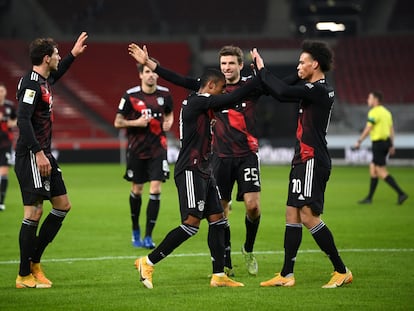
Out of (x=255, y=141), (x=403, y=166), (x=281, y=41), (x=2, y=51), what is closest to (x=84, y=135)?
(x=2, y=51)

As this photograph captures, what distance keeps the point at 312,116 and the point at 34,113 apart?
2.94m

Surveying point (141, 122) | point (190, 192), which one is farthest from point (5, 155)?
point (190, 192)

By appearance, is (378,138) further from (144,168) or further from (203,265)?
(203,265)

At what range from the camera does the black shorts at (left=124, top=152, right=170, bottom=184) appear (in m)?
13.2

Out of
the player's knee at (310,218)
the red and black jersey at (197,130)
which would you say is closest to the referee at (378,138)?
the player's knee at (310,218)

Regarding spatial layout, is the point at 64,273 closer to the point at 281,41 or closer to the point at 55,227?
the point at 55,227

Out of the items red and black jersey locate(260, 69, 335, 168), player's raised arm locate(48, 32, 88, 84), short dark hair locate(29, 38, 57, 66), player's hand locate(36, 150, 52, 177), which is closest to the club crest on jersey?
player's raised arm locate(48, 32, 88, 84)

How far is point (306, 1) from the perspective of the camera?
1494 inches

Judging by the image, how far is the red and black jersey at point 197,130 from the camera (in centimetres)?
905

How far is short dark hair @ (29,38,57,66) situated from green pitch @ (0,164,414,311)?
2.41 meters

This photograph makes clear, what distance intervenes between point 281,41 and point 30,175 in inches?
1421

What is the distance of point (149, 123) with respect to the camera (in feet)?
44.1

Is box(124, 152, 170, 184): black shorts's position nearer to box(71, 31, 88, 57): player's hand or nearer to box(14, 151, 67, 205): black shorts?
box(71, 31, 88, 57): player's hand

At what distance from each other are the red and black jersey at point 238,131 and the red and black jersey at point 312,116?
140 centimetres
